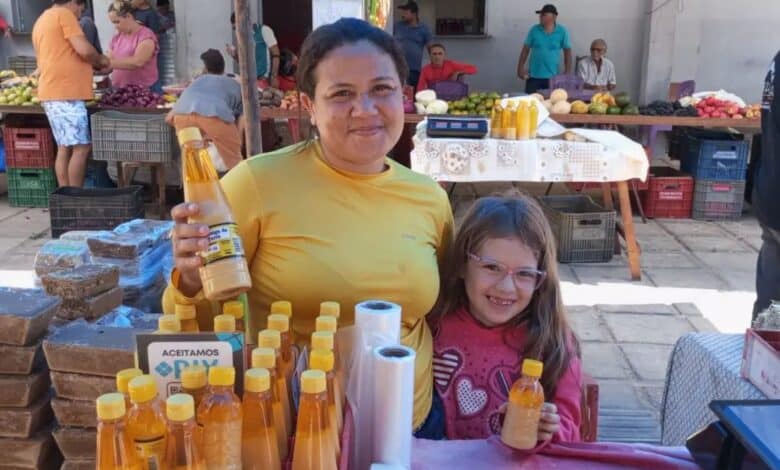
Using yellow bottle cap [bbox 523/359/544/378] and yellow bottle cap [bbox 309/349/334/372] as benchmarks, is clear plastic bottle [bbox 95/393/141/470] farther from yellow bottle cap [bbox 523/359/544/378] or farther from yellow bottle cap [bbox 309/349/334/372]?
yellow bottle cap [bbox 523/359/544/378]

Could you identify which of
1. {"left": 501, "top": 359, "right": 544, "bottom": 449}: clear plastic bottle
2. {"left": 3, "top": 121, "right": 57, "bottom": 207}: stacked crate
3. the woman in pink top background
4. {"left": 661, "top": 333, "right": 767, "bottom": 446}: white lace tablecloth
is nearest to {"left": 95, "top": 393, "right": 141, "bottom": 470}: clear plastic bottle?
{"left": 501, "top": 359, "right": 544, "bottom": 449}: clear plastic bottle

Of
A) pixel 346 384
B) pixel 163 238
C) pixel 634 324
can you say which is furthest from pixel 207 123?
pixel 346 384

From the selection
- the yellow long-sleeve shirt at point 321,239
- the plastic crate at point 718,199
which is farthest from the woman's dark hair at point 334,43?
the plastic crate at point 718,199

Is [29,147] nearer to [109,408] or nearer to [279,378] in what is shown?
[279,378]

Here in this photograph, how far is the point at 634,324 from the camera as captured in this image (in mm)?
5098

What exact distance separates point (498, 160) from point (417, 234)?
372cm

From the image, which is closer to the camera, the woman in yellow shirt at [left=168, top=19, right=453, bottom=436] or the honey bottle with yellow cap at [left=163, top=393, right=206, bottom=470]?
the honey bottle with yellow cap at [left=163, top=393, right=206, bottom=470]

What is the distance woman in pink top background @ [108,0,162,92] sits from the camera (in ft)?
27.7

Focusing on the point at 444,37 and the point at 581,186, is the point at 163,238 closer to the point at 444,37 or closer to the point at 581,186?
the point at 581,186

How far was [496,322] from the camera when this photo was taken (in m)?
2.21

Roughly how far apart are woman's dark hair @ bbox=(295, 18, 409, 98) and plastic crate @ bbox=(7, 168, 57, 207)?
22.5 feet

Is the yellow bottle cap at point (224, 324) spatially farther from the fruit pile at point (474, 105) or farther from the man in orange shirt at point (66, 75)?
the fruit pile at point (474, 105)

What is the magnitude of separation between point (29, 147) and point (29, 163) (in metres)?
0.18

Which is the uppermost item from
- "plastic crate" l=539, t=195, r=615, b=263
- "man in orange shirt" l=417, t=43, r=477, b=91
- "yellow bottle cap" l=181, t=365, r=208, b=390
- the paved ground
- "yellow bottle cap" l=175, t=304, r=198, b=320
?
"man in orange shirt" l=417, t=43, r=477, b=91
